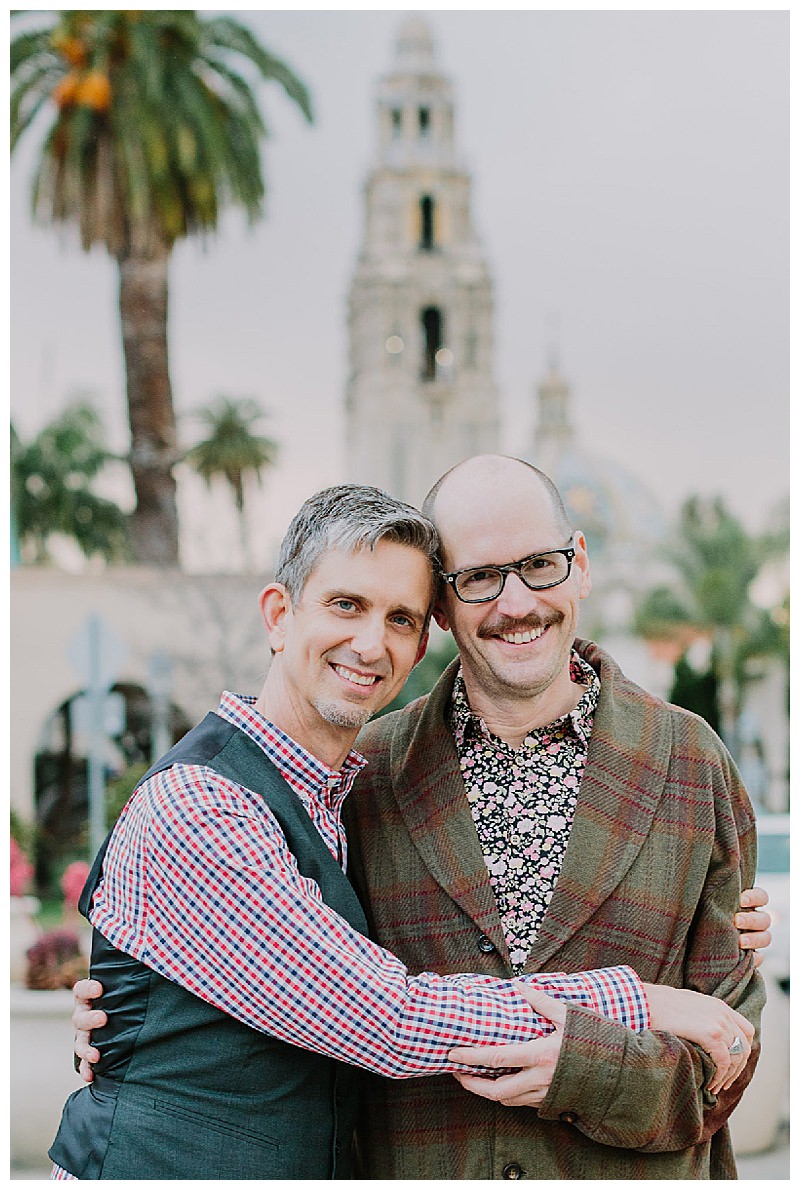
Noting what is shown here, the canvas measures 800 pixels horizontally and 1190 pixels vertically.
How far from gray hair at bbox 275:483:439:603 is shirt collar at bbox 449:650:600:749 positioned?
1.22 feet

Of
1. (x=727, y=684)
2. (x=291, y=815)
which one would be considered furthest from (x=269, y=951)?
(x=727, y=684)

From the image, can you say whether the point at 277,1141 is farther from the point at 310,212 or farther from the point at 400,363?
the point at 400,363

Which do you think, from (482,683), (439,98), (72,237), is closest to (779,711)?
(72,237)

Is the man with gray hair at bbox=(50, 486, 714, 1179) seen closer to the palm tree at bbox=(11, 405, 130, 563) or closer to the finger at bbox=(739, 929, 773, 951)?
the finger at bbox=(739, 929, 773, 951)

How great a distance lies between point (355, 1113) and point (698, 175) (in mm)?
42329

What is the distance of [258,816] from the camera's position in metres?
2.25

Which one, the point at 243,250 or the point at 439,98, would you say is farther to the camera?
the point at 439,98

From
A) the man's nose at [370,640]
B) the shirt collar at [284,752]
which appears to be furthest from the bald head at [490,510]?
the shirt collar at [284,752]

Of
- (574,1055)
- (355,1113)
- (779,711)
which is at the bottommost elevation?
(779,711)

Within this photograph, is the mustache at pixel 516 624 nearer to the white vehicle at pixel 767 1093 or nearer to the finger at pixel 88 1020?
the finger at pixel 88 1020

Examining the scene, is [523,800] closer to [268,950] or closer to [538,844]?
[538,844]

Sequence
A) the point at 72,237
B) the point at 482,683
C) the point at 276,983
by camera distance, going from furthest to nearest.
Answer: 1. the point at 72,237
2. the point at 482,683
3. the point at 276,983

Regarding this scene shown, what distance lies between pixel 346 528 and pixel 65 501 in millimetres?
24299

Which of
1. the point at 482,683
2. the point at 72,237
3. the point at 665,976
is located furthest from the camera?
the point at 72,237
